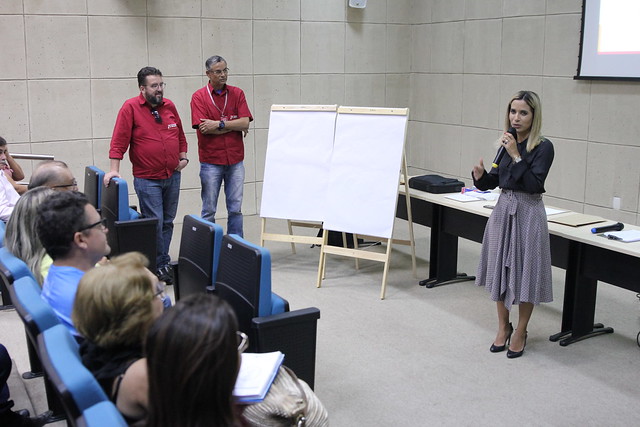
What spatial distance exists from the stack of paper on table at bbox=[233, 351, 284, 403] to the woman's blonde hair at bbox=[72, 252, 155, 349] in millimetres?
339

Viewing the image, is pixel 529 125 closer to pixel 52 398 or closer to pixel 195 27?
pixel 52 398

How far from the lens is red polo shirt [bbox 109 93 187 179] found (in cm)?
502

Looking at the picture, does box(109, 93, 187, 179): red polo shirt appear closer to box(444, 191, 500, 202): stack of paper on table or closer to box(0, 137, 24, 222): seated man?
box(0, 137, 24, 222): seated man

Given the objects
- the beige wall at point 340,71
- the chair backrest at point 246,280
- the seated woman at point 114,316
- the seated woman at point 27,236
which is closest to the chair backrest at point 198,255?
the chair backrest at point 246,280

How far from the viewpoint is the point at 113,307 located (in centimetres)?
191

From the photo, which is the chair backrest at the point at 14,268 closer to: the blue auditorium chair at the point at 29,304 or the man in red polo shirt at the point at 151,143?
the blue auditorium chair at the point at 29,304

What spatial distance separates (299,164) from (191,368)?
13.3 feet

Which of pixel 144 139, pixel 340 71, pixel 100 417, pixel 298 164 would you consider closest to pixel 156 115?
pixel 144 139

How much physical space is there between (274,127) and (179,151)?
2.70 ft

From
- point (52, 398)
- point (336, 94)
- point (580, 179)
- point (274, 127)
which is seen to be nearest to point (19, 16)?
point (274, 127)

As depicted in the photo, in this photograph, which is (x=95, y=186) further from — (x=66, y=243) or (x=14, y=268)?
(x=66, y=243)

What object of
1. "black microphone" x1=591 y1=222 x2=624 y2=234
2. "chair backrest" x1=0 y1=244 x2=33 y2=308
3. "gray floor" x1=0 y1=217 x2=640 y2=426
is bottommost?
"gray floor" x1=0 y1=217 x2=640 y2=426

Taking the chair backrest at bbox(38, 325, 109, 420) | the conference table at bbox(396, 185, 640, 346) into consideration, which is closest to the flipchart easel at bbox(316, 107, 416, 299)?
the conference table at bbox(396, 185, 640, 346)

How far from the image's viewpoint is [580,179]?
21.6 ft
